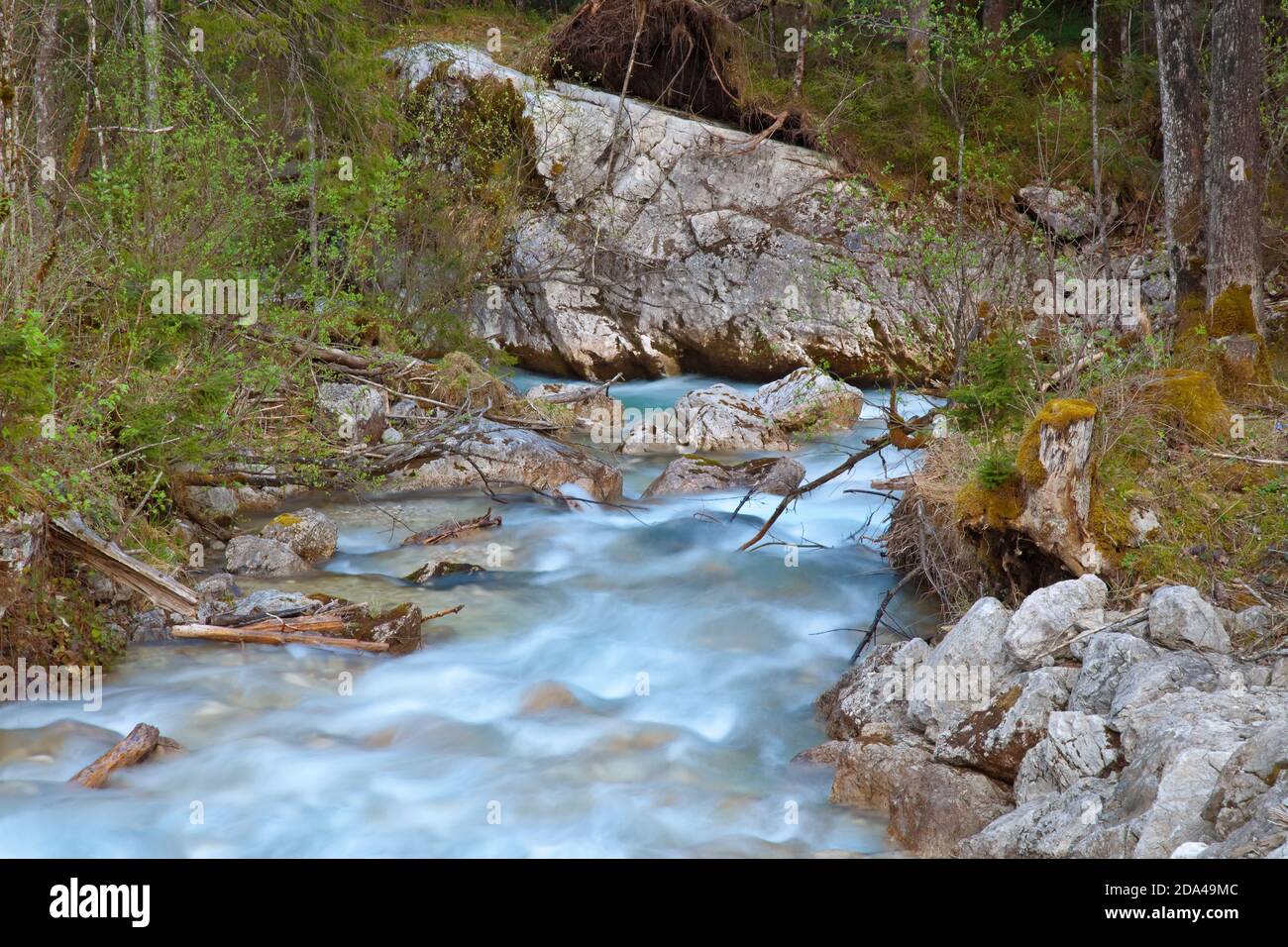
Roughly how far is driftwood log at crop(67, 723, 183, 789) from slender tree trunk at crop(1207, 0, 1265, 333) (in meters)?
9.55

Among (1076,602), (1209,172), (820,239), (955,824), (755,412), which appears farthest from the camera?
(820,239)

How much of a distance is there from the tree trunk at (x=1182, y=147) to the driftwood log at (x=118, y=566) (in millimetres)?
9325

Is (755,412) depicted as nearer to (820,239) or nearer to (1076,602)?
(820,239)

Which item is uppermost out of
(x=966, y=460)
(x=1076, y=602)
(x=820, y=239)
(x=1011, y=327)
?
(x=820, y=239)

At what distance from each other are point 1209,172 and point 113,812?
1041 cm

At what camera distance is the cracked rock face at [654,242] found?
1530 centimetres

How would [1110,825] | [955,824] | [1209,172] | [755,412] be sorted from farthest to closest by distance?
[755,412]
[1209,172]
[955,824]
[1110,825]

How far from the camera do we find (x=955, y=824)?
5.05 metres

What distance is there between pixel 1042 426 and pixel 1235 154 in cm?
531

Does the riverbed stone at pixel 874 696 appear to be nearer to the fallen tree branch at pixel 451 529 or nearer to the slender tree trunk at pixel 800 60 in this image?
the fallen tree branch at pixel 451 529

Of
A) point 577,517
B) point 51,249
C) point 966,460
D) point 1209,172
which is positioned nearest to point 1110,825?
point 966,460

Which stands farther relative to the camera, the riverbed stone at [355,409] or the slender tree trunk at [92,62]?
the riverbed stone at [355,409]

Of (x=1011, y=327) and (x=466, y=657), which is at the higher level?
(x=1011, y=327)

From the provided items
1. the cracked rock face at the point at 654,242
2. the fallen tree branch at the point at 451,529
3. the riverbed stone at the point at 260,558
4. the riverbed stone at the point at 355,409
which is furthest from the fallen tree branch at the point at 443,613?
the cracked rock face at the point at 654,242
